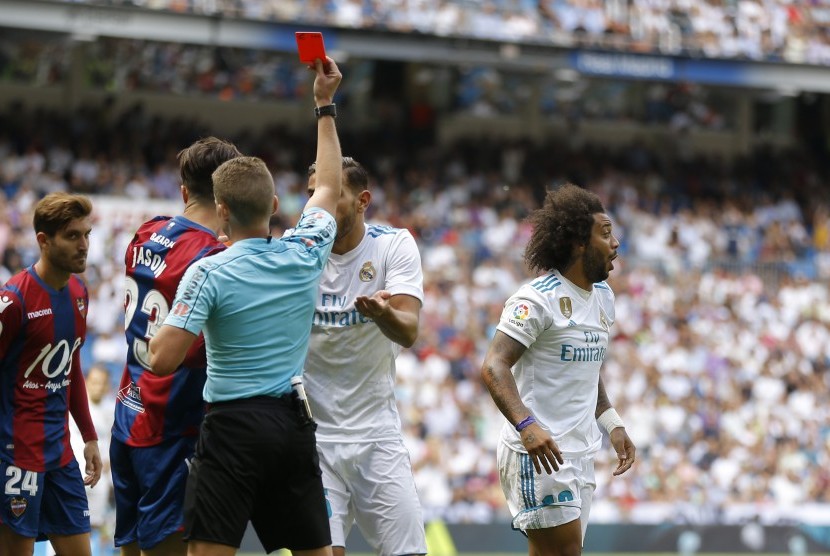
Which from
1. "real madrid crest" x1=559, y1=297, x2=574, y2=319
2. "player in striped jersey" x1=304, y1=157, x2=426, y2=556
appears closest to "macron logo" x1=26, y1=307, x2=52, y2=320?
"player in striped jersey" x1=304, y1=157, x2=426, y2=556

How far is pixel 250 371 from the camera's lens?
4.73 metres

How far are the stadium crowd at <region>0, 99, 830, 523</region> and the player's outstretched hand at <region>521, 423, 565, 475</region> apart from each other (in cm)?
992

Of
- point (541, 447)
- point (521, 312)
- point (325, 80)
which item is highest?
point (325, 80)

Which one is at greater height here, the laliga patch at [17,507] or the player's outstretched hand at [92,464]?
the player's outstretched hand at [92,464]

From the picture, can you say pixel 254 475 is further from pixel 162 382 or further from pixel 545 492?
pixel 545 492

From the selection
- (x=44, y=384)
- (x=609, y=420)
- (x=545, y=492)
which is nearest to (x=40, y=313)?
(x=44, y=384)

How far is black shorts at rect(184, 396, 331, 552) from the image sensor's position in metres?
4.70

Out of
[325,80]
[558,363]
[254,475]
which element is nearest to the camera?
[254,475]

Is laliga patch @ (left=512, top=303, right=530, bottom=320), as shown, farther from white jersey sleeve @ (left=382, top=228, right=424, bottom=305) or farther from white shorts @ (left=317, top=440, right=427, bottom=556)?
white shorts @ (left=317, top=440, right=427, bottom=556)

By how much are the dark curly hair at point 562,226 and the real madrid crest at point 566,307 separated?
0.23m

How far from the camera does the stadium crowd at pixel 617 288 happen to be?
55.3ft

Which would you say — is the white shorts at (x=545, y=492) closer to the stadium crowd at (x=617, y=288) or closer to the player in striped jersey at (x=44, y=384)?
the player in striped jersey at (x=44, y=384)

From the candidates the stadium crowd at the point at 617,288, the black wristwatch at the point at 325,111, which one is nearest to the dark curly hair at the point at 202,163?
the black wristwatch at the point at 325,111

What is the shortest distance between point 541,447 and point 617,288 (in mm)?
15089
